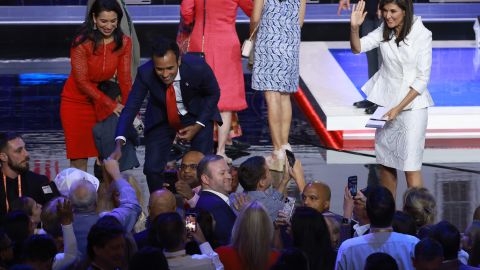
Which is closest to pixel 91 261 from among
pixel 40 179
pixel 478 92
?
pixel 40 179

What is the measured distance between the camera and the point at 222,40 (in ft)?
32.9

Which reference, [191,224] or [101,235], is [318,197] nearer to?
[191,224]

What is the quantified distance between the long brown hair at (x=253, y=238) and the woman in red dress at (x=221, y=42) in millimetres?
4563

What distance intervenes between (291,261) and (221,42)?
5337 millimetres

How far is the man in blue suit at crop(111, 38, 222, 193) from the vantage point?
7.65 meters

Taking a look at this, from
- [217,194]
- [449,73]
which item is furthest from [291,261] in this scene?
[449,73]

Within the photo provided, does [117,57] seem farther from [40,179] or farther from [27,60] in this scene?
[27,60]

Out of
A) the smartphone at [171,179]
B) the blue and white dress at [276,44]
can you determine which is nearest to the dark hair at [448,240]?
the smartphone at [171,179]

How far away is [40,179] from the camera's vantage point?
7066 millimetres

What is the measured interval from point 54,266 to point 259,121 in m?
7.24

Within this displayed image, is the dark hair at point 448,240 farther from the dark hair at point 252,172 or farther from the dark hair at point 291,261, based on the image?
the dark hair at point 252,172

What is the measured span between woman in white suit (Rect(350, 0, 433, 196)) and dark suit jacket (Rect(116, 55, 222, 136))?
1.09m

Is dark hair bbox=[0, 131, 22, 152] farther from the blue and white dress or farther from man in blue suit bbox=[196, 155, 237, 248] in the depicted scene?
the blue and white dress

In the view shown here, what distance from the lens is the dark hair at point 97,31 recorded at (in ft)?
27.2
